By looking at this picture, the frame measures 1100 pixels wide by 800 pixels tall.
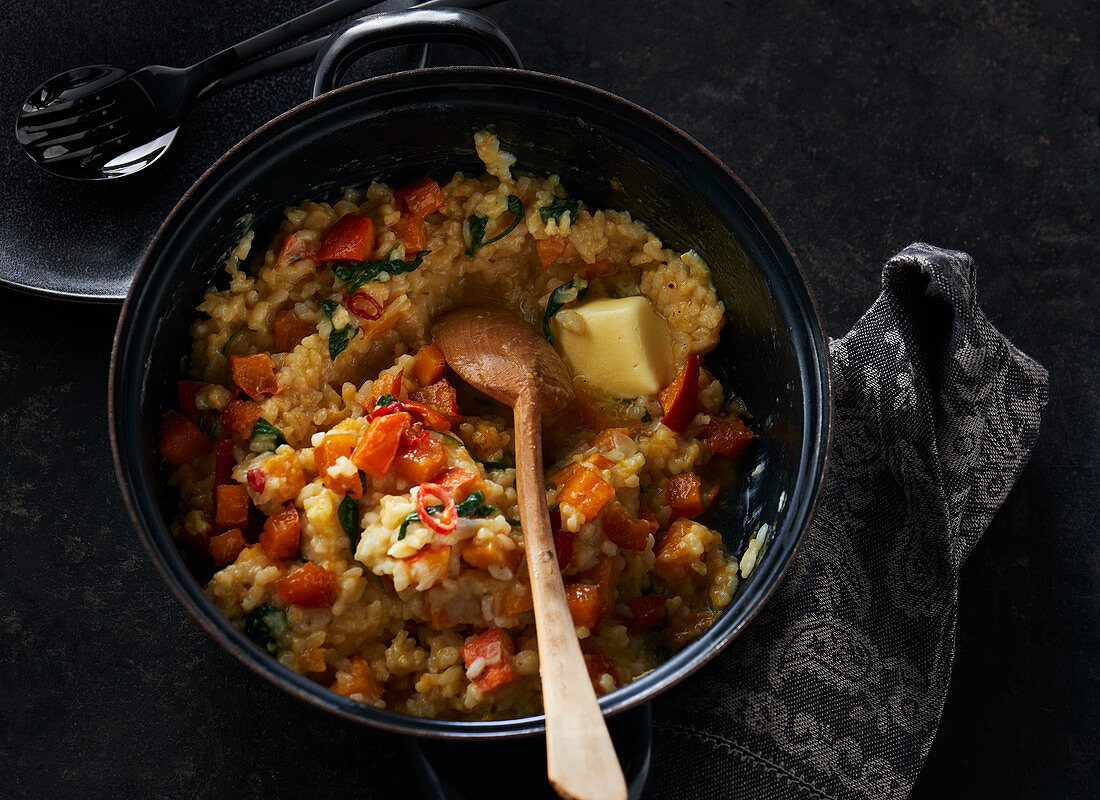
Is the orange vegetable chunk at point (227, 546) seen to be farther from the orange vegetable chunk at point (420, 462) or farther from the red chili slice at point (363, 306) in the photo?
the red chili slice at point (363, 306)

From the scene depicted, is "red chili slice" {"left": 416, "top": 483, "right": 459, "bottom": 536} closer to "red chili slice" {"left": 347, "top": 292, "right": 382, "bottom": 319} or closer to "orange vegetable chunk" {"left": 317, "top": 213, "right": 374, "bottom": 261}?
"red chili slice" {"left": 347, "top": 292, "right": 382, "bottom": 319}

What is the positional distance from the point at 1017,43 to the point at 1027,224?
66cm

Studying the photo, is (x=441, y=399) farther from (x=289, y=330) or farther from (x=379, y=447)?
(x=289, y=330)

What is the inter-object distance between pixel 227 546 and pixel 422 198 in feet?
3.53

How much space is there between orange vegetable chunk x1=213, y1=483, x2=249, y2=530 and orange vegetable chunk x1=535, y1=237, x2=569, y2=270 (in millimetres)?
A: 1040

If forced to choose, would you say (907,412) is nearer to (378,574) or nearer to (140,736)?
(378,574)

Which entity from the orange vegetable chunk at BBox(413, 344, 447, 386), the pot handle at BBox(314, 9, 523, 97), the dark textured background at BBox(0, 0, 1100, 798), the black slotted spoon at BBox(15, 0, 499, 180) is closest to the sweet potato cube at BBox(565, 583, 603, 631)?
the orange vegetable chunk at BBox(413, 344, 447, 386)

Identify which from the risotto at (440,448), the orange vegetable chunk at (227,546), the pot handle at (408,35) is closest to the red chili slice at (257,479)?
the risotto at (440,448)

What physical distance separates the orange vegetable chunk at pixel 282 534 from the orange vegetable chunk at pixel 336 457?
12 cm

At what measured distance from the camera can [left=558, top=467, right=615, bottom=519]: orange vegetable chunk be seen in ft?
7.60

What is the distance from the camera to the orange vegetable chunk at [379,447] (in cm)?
225

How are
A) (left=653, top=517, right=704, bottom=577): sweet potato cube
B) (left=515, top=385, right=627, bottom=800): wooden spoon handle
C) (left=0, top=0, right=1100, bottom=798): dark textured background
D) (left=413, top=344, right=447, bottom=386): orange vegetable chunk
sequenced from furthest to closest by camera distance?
(left=0, top=0, right=1100, bottom=798): dark textured background → (left=413, top=344, right=447, bottom=386): orange vegetable chunk → (left=653, top=517, right=704, bottom=577): sweet potato cube → (left=515, top=385, right=627, bottom=800): wooden spoon handle

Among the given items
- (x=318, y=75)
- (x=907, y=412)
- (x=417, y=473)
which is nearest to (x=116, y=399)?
(x=417, y=473)

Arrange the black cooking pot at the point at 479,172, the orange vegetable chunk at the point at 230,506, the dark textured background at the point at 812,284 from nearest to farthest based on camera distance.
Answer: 1. the black cooking pot at the point at 479,172
2. the orange vegetable chunk at the point at 230,506
3. the dark textured background at the point at 812,284
